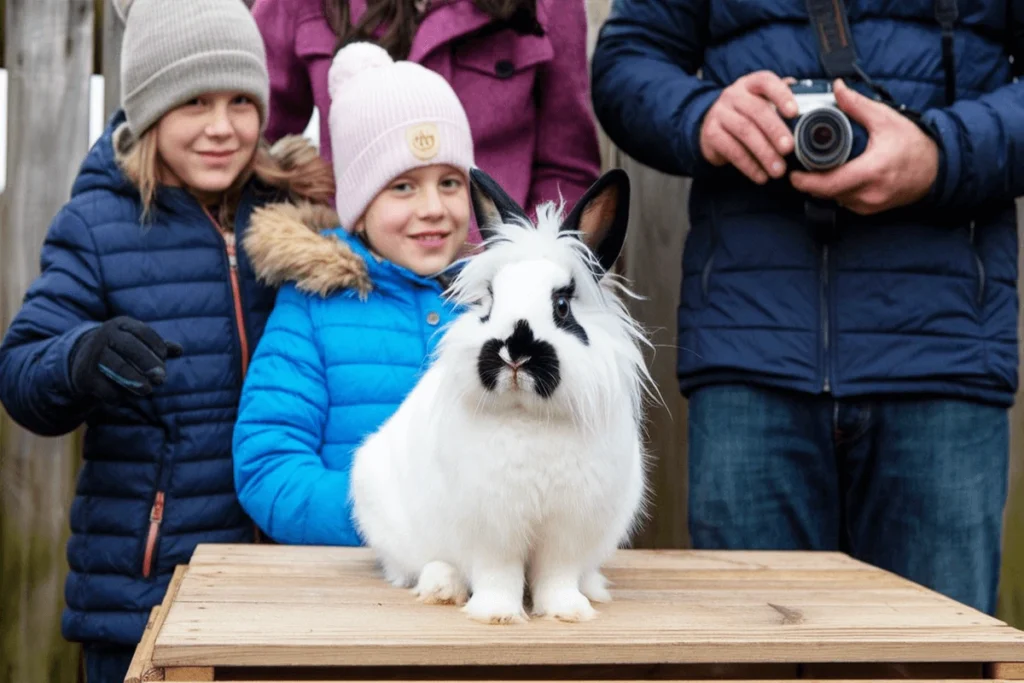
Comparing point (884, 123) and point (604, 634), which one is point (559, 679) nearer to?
point (604, 634)

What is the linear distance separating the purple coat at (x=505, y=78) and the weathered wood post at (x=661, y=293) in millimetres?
363

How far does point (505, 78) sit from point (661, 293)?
0.72 m

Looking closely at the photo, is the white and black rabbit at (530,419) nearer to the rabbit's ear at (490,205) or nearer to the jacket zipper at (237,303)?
the rabbit's ear at (490,205)

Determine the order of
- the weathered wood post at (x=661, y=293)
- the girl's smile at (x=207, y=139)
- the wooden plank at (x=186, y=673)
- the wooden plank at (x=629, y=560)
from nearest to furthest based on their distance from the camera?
the wooden plank at (x=186, y=673) → the wooden plank at (x=629, y=560) → the girl's smile at (x=207, y=139) → the weathered wood post at (x=661, y=293)

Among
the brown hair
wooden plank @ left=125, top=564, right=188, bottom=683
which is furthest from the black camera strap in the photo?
wooden plank @ left=125, top=564, right=188, bottom=683

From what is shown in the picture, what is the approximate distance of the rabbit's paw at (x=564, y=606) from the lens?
143 centimetres

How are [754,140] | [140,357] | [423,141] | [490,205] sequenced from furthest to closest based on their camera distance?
[423,141]
[754,140]
[140,357]
[490,205]

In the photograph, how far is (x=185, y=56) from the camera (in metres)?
2.22

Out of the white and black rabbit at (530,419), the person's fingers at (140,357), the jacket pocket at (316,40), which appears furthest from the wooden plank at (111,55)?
the white and black rabbit at (530,419)

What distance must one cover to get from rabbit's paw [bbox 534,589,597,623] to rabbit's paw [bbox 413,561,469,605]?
114 millimetres

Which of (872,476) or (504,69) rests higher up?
(504,69)

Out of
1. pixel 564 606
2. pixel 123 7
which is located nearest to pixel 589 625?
pixel 564 606

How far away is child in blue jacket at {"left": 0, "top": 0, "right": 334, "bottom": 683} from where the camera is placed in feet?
7.13

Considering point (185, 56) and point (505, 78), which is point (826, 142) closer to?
point (505, 78)
